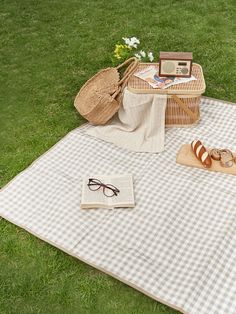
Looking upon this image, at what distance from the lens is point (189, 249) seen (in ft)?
10.4

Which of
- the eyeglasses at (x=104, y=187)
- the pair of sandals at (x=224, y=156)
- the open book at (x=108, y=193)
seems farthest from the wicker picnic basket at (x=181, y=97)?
the eyeglasses at (x=104, y=187)

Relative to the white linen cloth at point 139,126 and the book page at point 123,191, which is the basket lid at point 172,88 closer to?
the white linen cloth at point 139,126

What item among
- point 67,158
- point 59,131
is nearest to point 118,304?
point 67,158

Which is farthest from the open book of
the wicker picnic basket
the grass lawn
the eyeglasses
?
the wicker picnic basket

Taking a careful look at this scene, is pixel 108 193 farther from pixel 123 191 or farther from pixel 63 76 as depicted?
pixel 63 76

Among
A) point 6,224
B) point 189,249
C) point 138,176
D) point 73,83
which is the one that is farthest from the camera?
point 73,83

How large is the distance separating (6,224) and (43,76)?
211cm

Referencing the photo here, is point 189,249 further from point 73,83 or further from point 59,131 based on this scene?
point 73,83

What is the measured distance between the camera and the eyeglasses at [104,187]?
3518 mm

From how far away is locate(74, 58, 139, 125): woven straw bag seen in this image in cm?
418

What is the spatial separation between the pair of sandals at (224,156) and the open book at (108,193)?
0.69 m

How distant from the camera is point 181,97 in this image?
13.3ft

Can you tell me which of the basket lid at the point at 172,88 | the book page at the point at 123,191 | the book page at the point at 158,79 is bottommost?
the book page at the point at 123,191

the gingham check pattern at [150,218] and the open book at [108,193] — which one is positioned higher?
the open book at [108,193]
